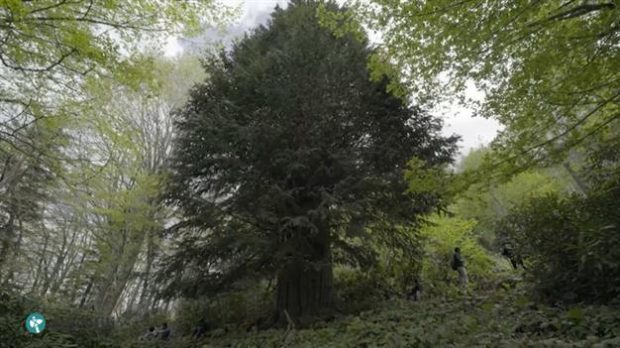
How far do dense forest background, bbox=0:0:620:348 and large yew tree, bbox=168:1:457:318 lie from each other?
46 mm

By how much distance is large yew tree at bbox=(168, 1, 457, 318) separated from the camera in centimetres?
659

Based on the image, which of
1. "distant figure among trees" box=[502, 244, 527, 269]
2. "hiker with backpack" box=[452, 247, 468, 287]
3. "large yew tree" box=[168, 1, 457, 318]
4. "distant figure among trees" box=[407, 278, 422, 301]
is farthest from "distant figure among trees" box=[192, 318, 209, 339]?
"distant figure among trees" box=[502, 244, 527, 269]

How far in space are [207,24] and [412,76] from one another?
3.25 m

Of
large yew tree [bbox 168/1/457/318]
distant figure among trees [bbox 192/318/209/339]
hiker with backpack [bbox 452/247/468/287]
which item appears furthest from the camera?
hiker with backpack [bbox 452/247/468/287]

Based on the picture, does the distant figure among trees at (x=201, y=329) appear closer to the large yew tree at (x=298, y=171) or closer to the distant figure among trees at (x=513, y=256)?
the large yew tree at (x=298, y=171)

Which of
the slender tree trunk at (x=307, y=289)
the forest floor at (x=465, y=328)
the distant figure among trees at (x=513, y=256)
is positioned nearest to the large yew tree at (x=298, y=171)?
the slender tree trunk at (x=307, y=289)

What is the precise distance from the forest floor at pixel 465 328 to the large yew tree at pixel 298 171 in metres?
1.20

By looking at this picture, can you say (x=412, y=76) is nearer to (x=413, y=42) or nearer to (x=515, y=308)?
(x=413, y=42)

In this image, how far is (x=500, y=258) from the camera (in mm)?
13266

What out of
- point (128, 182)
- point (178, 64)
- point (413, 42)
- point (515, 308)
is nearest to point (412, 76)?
point (413, 42)

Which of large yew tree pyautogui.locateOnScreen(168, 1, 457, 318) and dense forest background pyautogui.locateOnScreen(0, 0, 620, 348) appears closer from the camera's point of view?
dense forest background pyautogui.locateOnScreen(0, 0, 620, 348)

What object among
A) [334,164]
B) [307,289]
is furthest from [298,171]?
[307,289]

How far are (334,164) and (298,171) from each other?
77 centimetres

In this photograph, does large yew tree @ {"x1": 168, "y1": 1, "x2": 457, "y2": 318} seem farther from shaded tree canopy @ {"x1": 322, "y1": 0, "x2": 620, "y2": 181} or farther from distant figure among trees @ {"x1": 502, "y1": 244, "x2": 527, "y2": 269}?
shaded tree canopy @ {"x1": 322, "y1": 0, "x2": 620, "y2": 181}
